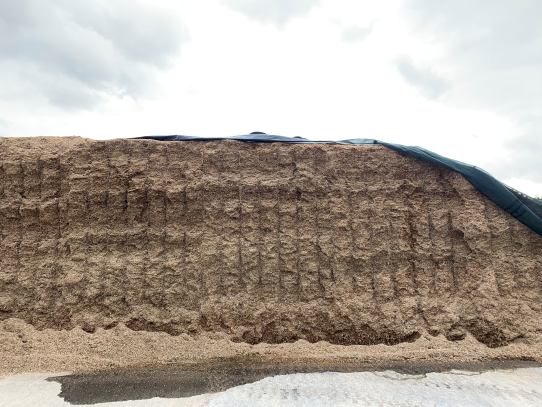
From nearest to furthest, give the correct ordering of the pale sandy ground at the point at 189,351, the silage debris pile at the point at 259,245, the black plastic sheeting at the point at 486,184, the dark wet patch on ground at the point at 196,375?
the dark wet patch on ground at the point at 196,375 < the pale sandy ground at the point at 189,351 < the silage debris pile at the point at 259,245 < the black plastic sheeting at the point at 486,184

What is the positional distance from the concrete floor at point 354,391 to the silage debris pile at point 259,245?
2.93 feet

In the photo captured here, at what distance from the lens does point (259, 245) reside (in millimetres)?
5613

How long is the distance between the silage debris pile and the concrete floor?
0.89 meters

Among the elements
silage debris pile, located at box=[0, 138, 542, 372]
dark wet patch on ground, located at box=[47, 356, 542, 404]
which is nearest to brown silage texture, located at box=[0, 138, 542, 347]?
silage debris pile, located at box=[0, 138, 542, 372]

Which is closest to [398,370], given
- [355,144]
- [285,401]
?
[285,401]

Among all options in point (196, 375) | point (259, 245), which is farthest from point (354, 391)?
point (259, 245)

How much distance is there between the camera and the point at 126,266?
18.1 ft

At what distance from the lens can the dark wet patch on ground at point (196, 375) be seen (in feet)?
Answer: 13.5

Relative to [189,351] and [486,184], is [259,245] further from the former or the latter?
[486,184]

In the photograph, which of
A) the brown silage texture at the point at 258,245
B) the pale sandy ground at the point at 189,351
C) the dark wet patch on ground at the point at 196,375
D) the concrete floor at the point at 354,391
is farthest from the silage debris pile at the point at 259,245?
the concrete floor at the point at 354,391

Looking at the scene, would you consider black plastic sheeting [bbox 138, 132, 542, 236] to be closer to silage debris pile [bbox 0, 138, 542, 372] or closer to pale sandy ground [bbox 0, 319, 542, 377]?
silage debris pile [bbox 0, 138, 542, 372]

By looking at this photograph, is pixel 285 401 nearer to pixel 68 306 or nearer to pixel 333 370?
pixel 333 370

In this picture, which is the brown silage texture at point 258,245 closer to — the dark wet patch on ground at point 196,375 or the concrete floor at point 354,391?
the dark wet patch on ground at point 196,375

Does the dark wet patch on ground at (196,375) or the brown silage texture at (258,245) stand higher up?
the brown silage texture at (258,245)
